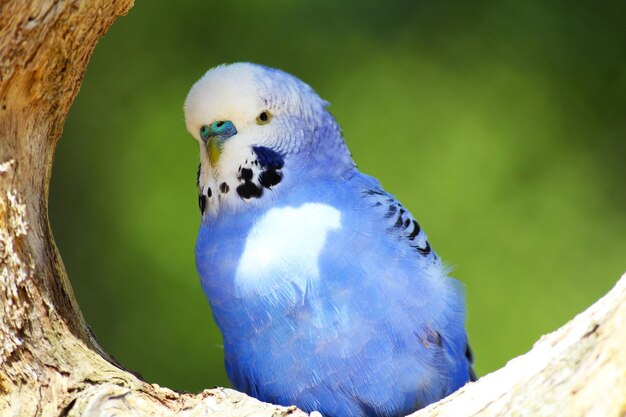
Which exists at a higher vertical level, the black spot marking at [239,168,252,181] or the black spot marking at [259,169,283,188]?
the black spot marking at [239,168,252,181]

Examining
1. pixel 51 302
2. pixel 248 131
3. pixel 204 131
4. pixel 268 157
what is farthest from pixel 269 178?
pixel 51 302

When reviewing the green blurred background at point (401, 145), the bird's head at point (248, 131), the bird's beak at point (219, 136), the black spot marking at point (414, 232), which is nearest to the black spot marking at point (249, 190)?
the bird's head at point (248, 131)

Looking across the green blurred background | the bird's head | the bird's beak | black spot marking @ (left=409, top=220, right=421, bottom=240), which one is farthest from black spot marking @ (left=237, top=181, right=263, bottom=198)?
the green blurred background

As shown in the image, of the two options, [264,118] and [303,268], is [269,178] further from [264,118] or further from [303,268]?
[303,268]

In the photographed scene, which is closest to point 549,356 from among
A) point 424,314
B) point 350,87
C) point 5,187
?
point 424,314

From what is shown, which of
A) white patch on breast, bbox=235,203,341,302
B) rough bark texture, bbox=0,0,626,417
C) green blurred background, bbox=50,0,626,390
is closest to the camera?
rough bark texture, bbox=0,0,626,417

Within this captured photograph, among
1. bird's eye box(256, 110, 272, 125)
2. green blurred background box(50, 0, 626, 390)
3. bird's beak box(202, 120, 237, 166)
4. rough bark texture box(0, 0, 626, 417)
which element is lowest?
rough bark texture box(0, 0, 626, 417)

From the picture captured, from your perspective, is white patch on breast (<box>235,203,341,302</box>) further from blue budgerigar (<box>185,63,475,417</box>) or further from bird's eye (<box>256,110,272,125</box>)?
bird's eye (<box>256,110,272,125</box>)

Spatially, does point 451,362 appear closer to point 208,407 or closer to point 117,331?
point 208,407
